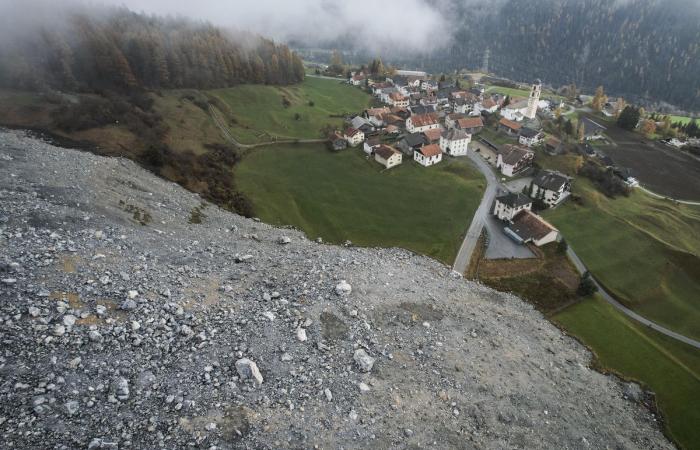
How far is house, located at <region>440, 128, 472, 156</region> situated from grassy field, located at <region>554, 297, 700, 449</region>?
5450 centimetres

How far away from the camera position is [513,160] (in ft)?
296

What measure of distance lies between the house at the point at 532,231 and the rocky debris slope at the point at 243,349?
1989 centimetres

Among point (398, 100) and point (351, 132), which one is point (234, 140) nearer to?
point (351, 132)

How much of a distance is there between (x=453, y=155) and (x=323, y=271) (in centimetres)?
6984

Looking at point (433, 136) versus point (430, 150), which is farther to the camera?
point (433, 136)

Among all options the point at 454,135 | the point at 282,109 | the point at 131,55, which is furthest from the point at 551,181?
the point at 131,55

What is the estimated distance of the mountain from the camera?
91.9m

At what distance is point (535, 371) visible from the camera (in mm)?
37562

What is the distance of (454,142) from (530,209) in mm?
31281

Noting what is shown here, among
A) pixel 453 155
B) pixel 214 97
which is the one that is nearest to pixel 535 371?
pixel 453 155

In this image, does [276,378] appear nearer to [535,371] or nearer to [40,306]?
[40,306]

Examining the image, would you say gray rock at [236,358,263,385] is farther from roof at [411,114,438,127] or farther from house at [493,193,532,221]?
roof at [411,114,438,127]

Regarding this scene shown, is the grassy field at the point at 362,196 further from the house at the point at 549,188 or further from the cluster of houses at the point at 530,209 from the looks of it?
the house at the point at 549,188

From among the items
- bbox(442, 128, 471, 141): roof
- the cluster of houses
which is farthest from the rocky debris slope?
bbox(442, 128, 471, 141): roof
